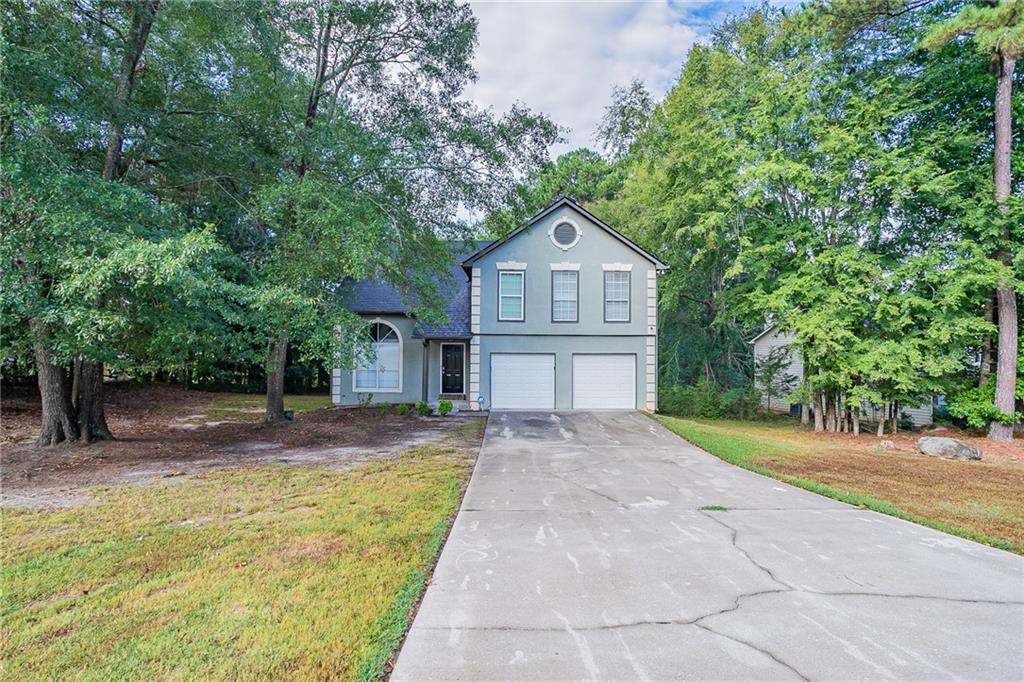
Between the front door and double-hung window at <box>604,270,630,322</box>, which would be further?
the front door

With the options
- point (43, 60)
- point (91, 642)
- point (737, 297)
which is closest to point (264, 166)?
point (43, 60)

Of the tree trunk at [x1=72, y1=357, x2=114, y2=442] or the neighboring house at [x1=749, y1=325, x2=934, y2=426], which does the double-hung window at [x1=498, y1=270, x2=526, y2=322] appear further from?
the tree trunk at [x1=72, y1=357, x2=114, y2=442]

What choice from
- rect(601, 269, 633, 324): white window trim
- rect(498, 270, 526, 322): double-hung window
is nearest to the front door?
rect(498, 270, 526, 322): double-hung window

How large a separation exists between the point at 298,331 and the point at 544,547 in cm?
623

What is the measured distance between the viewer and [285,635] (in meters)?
2.84

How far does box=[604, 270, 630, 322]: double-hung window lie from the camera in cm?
1584

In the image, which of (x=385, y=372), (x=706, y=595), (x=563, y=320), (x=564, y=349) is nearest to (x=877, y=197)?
(x=563, y=320)

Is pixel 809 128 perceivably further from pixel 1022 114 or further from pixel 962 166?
pixel 1022 114

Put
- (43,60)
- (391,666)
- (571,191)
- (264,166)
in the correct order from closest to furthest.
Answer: (391,666), (43,60), (264,166), (571,191)

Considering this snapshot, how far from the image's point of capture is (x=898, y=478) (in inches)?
299

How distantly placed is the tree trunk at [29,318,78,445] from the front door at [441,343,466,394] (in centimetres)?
963

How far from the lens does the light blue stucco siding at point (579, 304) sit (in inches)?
617

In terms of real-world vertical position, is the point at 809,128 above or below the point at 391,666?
above

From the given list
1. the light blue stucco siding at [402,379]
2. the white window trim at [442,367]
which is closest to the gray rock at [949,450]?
the white window trim at [442,367]
